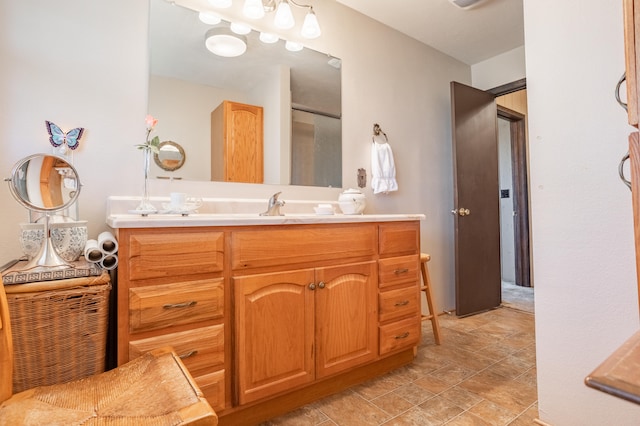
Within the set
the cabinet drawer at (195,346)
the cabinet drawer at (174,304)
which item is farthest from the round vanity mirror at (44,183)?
the cabinet drawer at (195,346)

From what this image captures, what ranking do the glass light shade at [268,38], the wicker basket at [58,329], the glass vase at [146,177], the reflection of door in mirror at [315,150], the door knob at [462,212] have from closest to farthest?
the wicker basket at [58,329]
the glass vase at [146,177]
the glass light shade at [268,38]
the reflection of door in mirror at [315,150]
the door knob at [462,212]

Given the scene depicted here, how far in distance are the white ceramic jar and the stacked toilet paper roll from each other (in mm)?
1318

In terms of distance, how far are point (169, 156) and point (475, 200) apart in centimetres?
253

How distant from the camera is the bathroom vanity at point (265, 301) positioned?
113cm

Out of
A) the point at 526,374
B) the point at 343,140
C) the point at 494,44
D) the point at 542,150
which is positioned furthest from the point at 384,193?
the point at 494,44

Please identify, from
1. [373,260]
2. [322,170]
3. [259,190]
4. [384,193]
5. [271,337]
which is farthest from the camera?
[384,193]

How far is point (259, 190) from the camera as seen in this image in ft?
6.36

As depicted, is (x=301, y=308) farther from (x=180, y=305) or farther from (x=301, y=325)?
(x=180, y=305)

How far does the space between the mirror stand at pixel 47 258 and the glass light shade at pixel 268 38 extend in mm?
1539

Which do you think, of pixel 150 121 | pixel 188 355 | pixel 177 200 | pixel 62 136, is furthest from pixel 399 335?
pixel 62 136

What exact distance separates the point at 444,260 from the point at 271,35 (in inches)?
91.5

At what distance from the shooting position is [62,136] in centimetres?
137

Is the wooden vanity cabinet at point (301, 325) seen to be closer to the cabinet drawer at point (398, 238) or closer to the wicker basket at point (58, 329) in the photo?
the cabinet drawer at point (398, 238)

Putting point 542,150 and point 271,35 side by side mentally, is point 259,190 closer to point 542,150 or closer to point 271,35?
point 271,35
